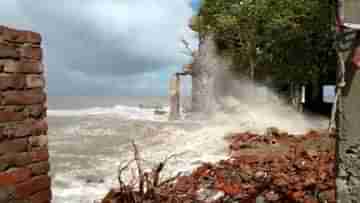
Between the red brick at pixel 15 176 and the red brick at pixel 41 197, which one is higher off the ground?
the red brick at pixel 15 176

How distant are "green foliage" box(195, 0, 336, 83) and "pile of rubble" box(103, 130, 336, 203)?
6766 mm

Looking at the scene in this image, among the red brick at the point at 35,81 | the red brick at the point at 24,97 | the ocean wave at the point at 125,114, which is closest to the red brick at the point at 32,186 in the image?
the red brick at the point at 24,97

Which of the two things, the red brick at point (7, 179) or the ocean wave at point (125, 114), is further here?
the ocean wave at point (125, 114)

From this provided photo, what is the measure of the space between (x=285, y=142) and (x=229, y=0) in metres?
8.26

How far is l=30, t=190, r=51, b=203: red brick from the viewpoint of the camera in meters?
3.71

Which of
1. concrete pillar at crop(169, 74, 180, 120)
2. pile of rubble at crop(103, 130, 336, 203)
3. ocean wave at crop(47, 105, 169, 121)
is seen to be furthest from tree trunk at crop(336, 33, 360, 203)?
ocean wave at crop(47, 105, 169, 121)

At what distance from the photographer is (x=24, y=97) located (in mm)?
3658

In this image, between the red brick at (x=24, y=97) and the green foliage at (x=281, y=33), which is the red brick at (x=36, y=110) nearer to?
the red brick at (x=24, y=97)

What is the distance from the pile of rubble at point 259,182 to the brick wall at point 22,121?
112 centimetres

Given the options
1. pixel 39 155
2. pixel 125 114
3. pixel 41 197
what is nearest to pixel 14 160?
pixel 39 155

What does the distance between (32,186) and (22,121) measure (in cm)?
63

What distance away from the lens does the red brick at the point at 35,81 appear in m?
3.69

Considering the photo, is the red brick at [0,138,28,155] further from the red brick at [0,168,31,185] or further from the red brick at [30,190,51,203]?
the red brick at [30,190,51,203]

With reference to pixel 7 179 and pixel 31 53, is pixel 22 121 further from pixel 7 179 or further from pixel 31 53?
pixel 31 53
